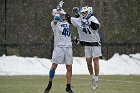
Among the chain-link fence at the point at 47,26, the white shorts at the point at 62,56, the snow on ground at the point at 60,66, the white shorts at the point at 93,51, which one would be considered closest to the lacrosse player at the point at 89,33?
the white shorts at the point at 93,51

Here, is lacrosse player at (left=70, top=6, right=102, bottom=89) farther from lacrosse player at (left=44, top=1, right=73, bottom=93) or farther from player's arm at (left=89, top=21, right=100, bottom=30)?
lacrosse player at (left=44, top=1, right=73, bottom=93)

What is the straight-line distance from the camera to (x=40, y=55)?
116 ft

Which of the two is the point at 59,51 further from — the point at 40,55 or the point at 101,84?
the point at 40,55

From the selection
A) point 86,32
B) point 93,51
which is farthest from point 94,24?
point 93,51

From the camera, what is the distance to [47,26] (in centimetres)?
3609

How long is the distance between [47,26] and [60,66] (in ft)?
18.4

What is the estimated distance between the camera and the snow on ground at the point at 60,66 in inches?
1198

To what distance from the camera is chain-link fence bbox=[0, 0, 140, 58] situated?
3509 cm

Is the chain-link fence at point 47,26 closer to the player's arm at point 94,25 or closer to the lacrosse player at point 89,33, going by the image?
the lacrosse player at point 89,33

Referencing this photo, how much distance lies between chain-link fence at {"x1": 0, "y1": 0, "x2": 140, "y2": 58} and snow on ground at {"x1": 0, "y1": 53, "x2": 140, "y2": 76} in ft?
7.00

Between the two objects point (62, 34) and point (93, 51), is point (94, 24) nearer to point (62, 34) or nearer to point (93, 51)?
point (93, 51)

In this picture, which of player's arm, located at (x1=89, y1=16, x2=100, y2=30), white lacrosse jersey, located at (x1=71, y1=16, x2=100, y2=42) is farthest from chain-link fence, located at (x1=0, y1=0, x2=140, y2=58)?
player's arm, located at (x1=89, y1=16, x2=100, y2=30)

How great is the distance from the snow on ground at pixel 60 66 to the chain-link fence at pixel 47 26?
213 cm

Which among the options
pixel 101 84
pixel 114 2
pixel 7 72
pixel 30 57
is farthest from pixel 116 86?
pixel 114 2
